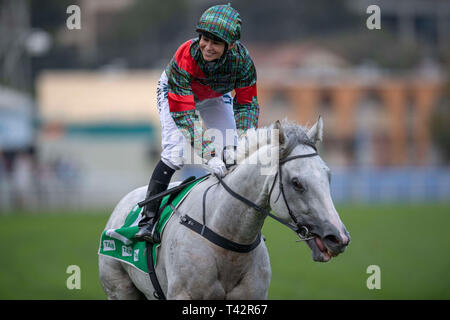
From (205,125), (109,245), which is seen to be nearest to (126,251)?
(109,245)

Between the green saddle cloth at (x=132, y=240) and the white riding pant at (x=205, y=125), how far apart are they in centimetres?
27

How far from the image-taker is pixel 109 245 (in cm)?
575

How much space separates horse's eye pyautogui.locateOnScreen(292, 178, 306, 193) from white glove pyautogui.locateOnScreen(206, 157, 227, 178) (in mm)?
715

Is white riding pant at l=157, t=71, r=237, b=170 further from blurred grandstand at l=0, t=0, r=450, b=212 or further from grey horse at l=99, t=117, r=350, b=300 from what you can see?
blurred grandstand at l=0, t=0, r=450, b=212

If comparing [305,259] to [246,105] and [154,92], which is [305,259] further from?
[154,92]

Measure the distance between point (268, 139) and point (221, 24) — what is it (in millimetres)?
883

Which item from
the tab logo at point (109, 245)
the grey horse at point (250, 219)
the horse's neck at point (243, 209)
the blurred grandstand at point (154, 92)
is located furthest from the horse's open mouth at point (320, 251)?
the blurred grandstand at point (154, 92)

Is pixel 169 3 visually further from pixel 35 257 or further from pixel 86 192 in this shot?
pixel 35 257

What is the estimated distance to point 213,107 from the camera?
17.8ft

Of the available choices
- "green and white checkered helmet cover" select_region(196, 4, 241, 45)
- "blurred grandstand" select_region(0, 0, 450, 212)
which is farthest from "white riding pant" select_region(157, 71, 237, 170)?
"blurred grandstand" select_region(0, 0, 450, 212)

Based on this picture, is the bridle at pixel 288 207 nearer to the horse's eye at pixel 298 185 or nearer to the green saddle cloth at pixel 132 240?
the horse's eye at pixel 298 185

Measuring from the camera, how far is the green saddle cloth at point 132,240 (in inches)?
201

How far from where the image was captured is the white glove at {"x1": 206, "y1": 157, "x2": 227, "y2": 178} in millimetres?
4789

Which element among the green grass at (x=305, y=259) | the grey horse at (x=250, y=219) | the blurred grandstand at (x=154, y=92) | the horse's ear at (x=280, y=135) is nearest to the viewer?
the grey horse at (x=250, y=219)
